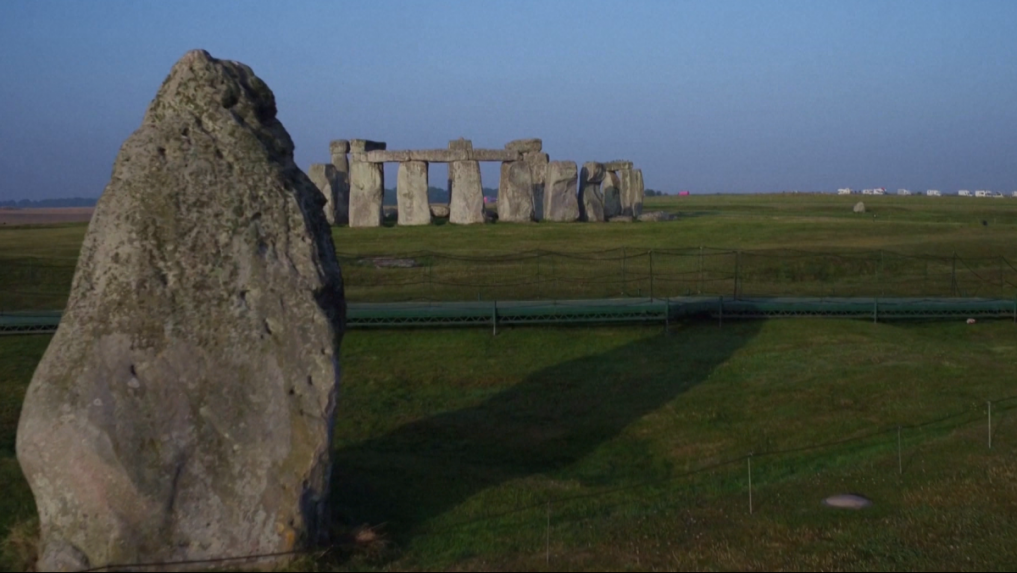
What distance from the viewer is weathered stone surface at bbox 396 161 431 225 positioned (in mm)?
40656

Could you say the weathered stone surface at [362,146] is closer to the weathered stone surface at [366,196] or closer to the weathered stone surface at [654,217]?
the weathered stone surface at [366,196]

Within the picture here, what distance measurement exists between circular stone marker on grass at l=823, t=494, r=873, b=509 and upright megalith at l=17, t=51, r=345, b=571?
13.8 ft

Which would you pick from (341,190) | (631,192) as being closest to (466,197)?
(341,190)

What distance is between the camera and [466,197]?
4028 centimetres

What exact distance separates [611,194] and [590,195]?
1709 millimetres

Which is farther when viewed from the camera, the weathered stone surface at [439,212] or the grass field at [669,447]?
the weathered stone surface at [439,212]

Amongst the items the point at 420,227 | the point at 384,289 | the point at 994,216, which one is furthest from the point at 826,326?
the point at 994,216

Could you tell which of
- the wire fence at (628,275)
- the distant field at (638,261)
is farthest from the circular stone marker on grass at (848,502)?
the distant field at (638,261)

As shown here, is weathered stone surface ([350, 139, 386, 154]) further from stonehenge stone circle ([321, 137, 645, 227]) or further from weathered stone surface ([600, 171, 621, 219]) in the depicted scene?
weathered stone surface ([600, 171, 621, 219])

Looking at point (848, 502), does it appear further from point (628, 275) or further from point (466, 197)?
point (466, 197)

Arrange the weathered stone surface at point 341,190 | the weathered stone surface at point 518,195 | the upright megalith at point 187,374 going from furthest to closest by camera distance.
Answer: the weathered stone surface at point 341,190 < the weathered stone surface at point 518,195 < the upright megalith at point 187,374

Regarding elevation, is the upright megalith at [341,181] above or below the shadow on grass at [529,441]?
above

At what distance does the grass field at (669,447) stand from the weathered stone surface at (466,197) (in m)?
21.7

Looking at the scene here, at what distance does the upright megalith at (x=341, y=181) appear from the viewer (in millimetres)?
41969
